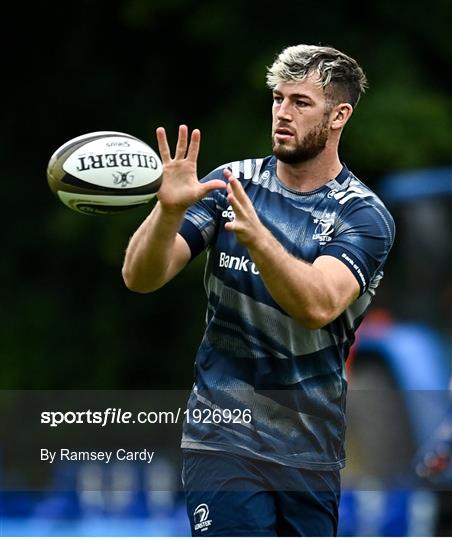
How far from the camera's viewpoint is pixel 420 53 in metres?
11.7

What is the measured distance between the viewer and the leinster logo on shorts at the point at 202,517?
15.2ft

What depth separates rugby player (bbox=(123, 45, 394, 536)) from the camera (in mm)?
4602

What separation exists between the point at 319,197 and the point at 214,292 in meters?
0.50

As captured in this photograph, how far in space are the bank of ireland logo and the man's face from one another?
8.8 inches

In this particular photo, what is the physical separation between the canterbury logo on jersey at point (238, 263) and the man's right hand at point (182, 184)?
28 cm

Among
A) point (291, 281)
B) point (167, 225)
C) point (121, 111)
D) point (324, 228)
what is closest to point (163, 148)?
point (167, 225)

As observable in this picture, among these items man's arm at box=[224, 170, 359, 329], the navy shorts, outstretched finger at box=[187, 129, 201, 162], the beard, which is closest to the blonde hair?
the beard

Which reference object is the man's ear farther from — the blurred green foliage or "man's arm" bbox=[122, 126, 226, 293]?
the blurred green foliage

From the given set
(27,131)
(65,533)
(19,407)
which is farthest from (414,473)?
(27,131)

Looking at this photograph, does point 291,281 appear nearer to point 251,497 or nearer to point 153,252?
point 153,252

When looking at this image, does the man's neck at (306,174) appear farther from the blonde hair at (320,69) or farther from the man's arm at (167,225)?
the man's arm at (167,225)

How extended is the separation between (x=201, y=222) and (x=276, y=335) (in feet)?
1.60

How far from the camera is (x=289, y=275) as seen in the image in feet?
14.1

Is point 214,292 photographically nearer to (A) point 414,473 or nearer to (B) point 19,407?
(A) point 414,473
